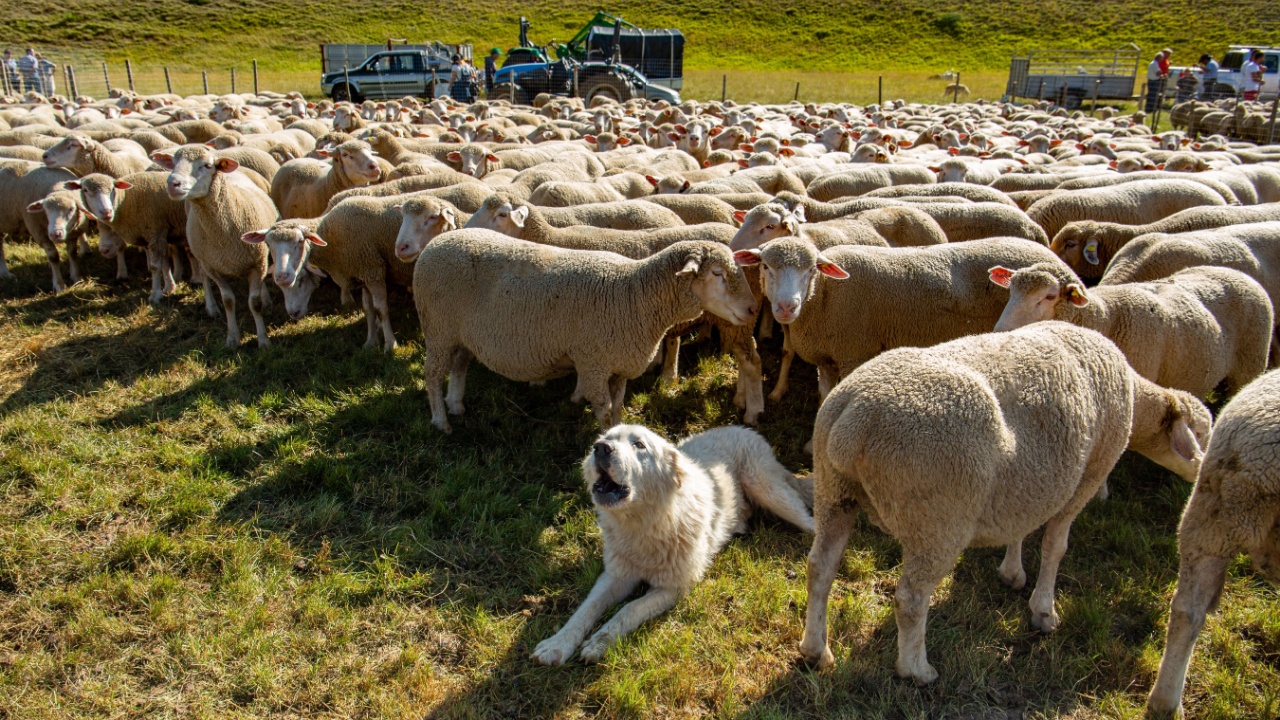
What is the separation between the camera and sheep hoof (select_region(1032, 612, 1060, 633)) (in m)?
3.87

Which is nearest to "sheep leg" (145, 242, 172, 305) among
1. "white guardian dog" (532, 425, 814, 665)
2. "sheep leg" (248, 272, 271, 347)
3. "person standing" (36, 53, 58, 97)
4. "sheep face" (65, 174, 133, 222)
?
"sheep face" (65, 174, 133, 222)

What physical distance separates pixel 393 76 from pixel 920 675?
3110 centimetres

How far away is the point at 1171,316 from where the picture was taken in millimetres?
5172

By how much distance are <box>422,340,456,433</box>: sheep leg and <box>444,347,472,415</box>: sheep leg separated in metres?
0.18

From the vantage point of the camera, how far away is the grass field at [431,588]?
3510 millimetres

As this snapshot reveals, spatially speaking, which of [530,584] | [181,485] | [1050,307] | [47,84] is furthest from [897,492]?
[47,84]

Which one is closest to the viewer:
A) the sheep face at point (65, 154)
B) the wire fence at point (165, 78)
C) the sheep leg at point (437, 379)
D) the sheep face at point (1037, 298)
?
the sheep face at point (1037, 298)

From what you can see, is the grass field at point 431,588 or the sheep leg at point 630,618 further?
the sheep leg at point 630,618

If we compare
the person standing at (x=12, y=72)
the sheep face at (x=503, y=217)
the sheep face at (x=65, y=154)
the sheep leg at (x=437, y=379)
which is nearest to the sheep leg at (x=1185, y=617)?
the sheep leg at (x=437, y=379)

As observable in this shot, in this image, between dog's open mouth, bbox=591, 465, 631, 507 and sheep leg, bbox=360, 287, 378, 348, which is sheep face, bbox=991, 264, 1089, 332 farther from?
sheep leg, bbox=360, 287, 378, 348

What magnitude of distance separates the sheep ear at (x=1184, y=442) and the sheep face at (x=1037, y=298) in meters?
0.95

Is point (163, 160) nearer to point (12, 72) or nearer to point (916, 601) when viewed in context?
point (916, 601)

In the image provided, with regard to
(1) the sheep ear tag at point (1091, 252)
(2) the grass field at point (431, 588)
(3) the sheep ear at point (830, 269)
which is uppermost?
(3) the sheep ear at point (830, 269)

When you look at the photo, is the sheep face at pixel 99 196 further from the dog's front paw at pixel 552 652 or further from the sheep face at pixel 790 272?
the dog's front paw at pixel 552 652
